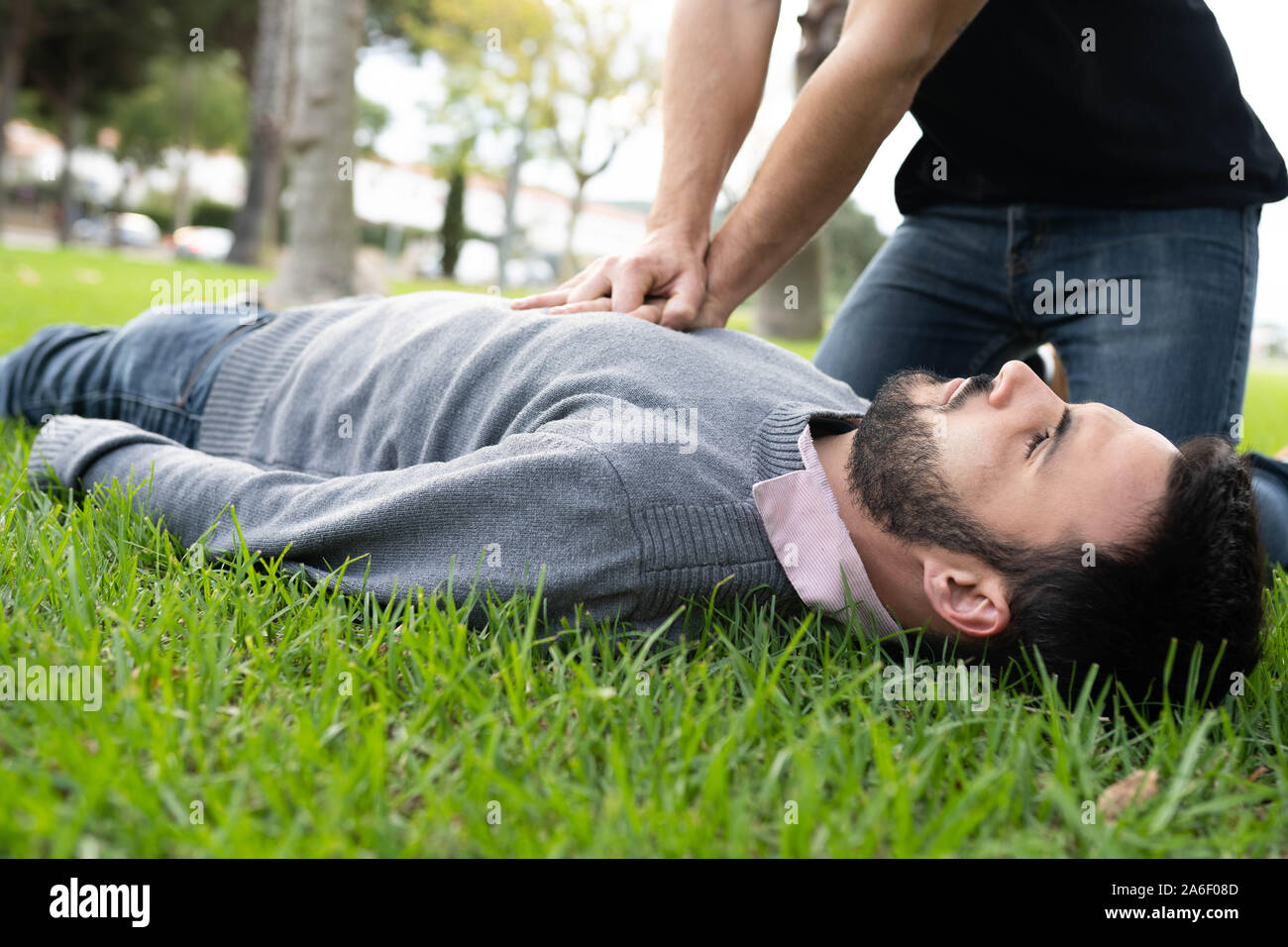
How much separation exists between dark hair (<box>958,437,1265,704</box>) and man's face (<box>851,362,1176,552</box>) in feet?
0.16

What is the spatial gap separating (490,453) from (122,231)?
142ft

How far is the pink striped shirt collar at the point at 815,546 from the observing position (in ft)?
6.97

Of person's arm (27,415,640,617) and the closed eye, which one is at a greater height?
the closed eye

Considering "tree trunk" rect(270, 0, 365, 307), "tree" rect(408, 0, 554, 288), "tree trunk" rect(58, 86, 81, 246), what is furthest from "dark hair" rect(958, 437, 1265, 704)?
"tree trunk" rect(58, 86, 81, 246)

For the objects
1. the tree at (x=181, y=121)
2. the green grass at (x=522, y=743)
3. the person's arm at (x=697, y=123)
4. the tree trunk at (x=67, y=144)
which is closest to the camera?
the green grass at (x=522, y=743)

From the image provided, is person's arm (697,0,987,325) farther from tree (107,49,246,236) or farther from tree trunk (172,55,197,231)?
tree (107,49,246,236)

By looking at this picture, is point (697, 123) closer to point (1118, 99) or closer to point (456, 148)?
point (1118, 99)

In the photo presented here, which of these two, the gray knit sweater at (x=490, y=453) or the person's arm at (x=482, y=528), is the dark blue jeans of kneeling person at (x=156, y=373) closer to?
the gray knit sweater at (x=490, y=453)

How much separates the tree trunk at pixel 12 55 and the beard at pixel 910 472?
83.1ft

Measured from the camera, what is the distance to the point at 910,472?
6.89ft

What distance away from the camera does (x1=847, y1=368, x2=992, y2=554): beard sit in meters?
2.04

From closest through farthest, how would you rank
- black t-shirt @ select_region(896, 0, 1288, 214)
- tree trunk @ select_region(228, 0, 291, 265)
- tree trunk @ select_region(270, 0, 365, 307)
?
black t-shirt @ select_region(896, 0, 1288, 214), tree trunk @ select_region(270, 0, 365, 307), tree trunk @ select_region(228, 0, 291, 265)

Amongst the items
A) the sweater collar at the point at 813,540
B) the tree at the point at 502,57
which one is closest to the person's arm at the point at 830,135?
the sweater collar at the point at 813,540

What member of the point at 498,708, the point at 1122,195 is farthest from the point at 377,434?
the point at 1122,195
